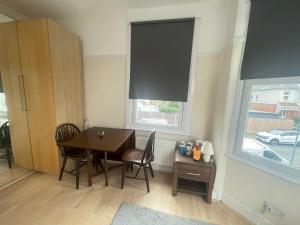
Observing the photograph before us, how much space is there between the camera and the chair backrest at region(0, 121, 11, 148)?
Answer: 241 cm

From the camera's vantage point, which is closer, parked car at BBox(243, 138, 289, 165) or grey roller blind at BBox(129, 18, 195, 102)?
parked car at BBox(243, 138, 289, 165)

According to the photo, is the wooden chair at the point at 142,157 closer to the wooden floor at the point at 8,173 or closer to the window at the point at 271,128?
the window at the point at 271,128

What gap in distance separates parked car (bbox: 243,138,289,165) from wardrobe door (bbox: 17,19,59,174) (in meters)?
2.61

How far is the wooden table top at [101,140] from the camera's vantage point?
6.10ft

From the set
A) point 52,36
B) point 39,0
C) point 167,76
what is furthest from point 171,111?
point 39,0

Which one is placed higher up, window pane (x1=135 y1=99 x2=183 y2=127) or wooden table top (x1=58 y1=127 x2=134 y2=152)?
window pane (x1=135 y1=99 x2=183 y2=127)

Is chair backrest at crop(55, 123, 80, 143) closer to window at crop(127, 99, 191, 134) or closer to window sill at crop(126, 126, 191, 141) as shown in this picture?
window at crop(127, 99, 191, 134)

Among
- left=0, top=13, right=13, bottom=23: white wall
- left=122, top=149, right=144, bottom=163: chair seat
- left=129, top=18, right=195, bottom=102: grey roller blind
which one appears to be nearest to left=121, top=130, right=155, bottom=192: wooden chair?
left=122, top=149, right=144, bottom=163: chair seat

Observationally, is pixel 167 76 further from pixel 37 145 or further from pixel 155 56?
pixel 37 145

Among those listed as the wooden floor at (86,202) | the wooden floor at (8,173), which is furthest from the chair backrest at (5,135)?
the wooden floor at (86,202)

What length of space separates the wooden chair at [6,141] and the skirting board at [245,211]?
11.1 feet

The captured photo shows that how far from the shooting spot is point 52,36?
205 centimetres

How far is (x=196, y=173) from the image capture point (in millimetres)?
1884

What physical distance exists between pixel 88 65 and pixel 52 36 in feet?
2.29
